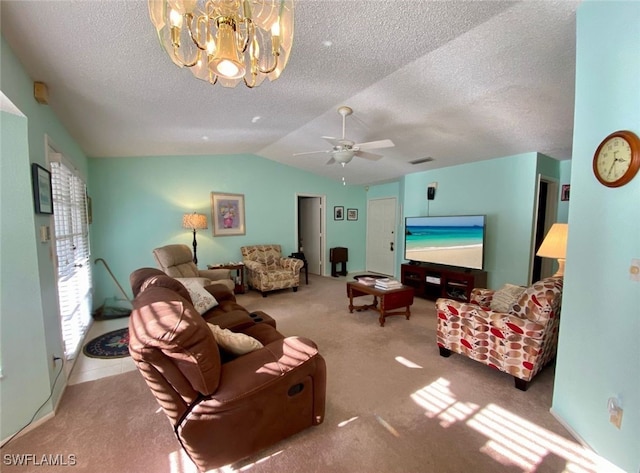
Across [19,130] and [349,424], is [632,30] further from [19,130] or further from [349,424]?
[19,130]

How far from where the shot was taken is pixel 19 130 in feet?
5.37

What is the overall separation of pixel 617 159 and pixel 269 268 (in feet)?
14.9

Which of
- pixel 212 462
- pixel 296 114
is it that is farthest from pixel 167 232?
pixel 212 462

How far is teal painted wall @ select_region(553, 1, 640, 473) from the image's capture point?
4.34 ft

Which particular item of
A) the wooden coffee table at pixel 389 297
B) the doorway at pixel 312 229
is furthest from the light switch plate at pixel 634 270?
the doorway at pixel 312 229

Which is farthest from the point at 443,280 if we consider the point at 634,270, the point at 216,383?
the point at 216,383

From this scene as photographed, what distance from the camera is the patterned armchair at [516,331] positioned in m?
2.00

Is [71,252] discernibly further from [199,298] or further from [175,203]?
[175,203]

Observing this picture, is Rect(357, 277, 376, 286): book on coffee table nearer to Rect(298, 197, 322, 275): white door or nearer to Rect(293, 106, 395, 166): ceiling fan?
Rect(293, 106, 395, 166): ceiling fan

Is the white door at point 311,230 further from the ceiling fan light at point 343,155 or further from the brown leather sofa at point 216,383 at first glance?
the brown leather sofa at point 216,383

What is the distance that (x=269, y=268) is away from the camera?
504cm

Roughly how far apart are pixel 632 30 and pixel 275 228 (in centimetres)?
495

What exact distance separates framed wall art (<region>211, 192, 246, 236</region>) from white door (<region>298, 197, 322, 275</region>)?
183cm

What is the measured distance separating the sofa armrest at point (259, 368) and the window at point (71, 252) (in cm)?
181
